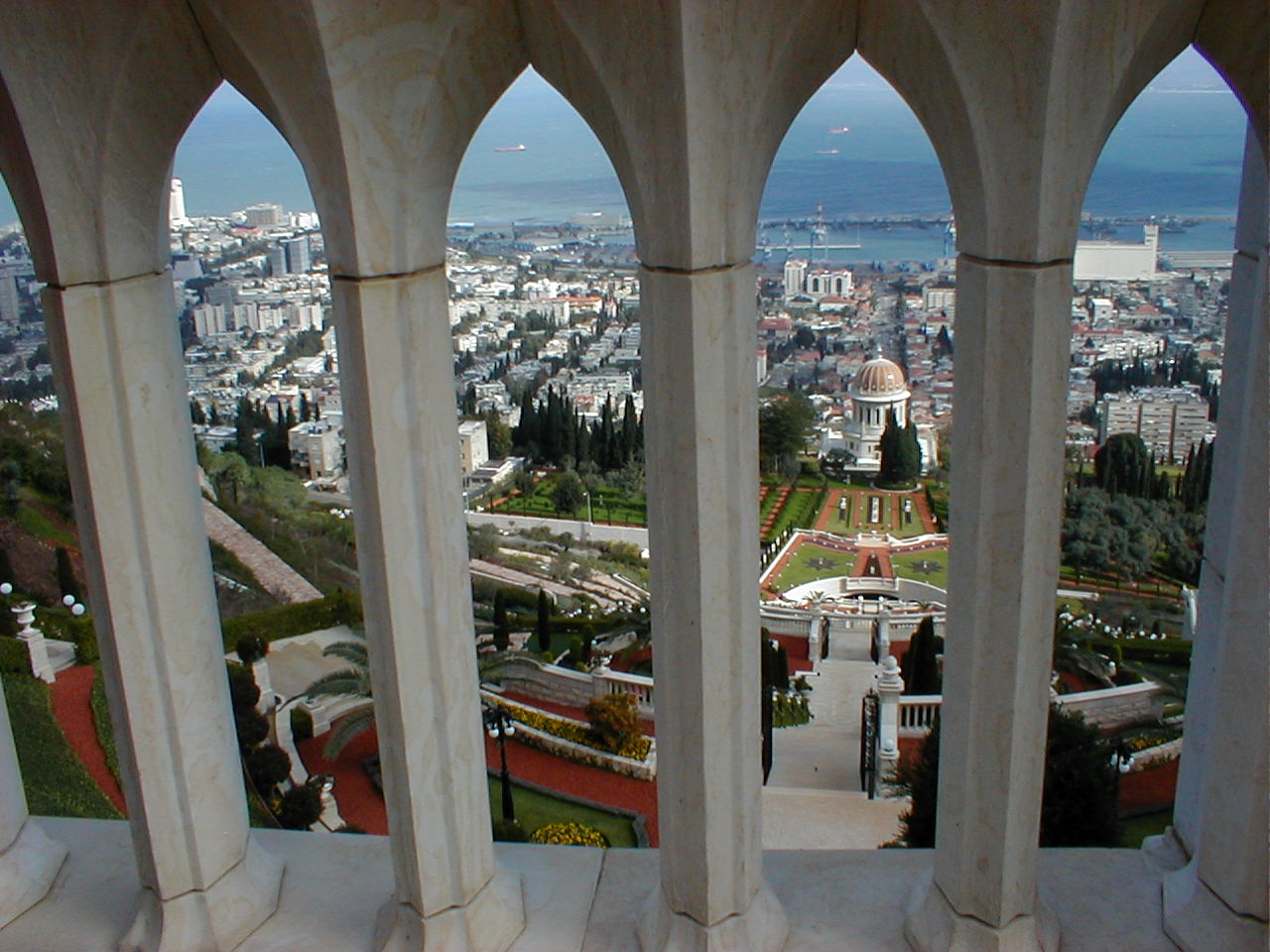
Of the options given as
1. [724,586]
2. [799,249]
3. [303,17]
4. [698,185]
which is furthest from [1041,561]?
[799,249]

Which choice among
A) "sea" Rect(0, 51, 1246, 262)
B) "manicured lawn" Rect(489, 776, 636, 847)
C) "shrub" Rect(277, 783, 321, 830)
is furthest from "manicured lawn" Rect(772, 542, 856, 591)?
"shrub" Rect(277, 783, 321, 830)

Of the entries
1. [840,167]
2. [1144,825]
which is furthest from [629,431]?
[1144,825]

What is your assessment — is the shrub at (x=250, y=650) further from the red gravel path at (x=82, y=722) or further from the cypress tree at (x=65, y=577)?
the cypress tree at (x=65, y=577)


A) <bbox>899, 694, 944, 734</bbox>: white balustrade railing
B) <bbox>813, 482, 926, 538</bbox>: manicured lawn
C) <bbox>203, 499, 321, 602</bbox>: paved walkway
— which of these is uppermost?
<bbox>899, 694, 944, 734</bbox>: white balustrade railing

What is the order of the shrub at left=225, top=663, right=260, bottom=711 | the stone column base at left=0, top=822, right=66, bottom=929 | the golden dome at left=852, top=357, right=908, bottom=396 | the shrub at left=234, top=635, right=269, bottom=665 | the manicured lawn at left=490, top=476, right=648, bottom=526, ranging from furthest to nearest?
1. the golden dome at left=852, top=357, right=908, bottom=396
2. the manicured lawn at left=490, top=476, right=648, bottom=526
3. the shrub at left=234, top=635, right=269, bottom=665
4. the shrub at left=225, top=663, right=260, bottom=711
5. the stone column base at left=0, top=822, right=66, bottom=929

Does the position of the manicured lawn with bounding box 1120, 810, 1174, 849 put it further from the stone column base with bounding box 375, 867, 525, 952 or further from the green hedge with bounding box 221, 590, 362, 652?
the green hedge with bounding box 221, 590, 362, 652

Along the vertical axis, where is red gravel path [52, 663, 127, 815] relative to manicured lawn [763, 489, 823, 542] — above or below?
above

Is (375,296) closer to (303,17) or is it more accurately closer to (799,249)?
(303,17)
